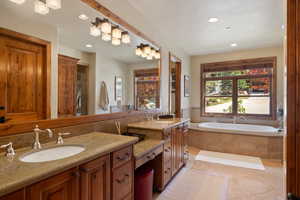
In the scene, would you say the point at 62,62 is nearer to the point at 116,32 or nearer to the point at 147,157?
the point at 116,32

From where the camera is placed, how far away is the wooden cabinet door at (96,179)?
42.7 inches

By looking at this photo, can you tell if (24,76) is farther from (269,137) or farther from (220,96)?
(220,96)

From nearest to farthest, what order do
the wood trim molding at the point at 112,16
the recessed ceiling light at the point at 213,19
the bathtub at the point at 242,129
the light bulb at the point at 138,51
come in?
the wood trim molding at the point at 112,16
the light bulb at the point at 138,51
the recessed ceiling light at the point at 213,19
the bathtub at the point at 242,129

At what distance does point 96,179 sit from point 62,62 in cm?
114

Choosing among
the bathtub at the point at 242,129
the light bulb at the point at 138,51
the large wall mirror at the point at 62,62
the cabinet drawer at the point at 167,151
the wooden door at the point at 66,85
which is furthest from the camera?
the bathtub at the point at 242,129

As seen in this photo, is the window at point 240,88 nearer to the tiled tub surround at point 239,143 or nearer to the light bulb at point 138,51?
the tiled tub surround at point 239,143

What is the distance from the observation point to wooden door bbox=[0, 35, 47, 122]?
3.86 ft

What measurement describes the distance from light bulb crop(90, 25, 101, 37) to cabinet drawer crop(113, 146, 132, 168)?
4.56 feet

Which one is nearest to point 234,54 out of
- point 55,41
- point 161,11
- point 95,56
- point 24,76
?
point 161,11

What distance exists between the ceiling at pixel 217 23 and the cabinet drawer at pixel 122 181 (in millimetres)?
2304

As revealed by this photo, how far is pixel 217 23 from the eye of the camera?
9.95ft

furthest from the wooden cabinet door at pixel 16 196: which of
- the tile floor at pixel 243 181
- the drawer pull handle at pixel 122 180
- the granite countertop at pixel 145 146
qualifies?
the tile floor at pixel 243 181

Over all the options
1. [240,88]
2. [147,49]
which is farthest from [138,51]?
[240,88]

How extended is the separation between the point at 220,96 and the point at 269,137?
1.87 metres
